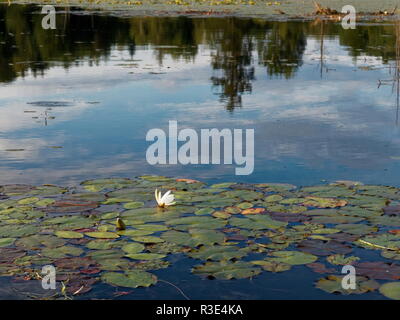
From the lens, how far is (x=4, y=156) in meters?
6.92

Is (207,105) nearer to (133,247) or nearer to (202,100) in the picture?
(202,100)

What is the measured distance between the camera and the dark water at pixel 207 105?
6.27m

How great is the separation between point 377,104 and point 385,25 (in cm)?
1226

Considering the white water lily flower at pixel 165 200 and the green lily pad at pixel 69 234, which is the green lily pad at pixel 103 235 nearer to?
the green lily pad at pixel 69 234

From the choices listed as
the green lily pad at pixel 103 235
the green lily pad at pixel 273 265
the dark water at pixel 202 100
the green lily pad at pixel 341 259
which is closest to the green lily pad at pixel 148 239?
the green lily pad at pixel 103 235

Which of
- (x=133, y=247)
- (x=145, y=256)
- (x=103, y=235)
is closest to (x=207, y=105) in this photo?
(x=103, y=235)

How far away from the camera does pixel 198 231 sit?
479 centimetres

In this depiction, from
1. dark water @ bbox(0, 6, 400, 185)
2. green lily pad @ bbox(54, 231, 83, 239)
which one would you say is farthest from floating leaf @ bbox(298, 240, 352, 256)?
green lily pad @ bbox(54, 231, 83, 239)

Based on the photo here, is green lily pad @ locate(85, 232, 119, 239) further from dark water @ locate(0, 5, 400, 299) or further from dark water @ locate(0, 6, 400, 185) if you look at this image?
dark water @ locate(0, 6, 400, 185)

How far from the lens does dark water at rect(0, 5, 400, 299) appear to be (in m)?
6.27

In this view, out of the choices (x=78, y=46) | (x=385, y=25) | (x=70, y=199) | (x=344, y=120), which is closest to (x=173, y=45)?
(x=78, y=46)

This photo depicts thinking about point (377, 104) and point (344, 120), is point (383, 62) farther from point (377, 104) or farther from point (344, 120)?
point (344, 120)

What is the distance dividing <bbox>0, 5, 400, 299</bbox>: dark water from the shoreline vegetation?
623 cm

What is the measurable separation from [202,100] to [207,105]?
0.42 m
